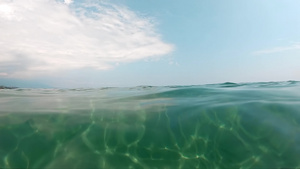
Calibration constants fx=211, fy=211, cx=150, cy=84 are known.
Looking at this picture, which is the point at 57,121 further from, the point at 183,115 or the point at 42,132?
the point at 183,115

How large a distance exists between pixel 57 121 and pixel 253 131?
4609 mm

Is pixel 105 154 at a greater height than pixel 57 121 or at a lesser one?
lesser

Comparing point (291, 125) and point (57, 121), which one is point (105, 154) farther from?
point (291, 125)

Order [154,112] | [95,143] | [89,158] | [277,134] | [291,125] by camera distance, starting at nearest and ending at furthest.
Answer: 1. [89,158]
2. [95,143]
3. [277,134]
4. [291,125]
5. [154,112]

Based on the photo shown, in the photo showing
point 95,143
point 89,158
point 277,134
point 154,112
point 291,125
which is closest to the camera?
point 89,158

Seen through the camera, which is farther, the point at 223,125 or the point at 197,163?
the point at 223,125

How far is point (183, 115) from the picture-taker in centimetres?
542

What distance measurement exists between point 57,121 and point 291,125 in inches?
223

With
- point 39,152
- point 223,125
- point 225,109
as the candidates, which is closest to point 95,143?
point 39,152

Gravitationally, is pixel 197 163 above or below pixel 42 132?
below

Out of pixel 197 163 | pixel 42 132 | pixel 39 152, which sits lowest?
pixel 197 163

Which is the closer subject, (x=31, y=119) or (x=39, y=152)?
(x=39, y=152)

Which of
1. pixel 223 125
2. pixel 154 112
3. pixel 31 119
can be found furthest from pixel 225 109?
pixel 31 119

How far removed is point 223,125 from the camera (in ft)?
16.5
